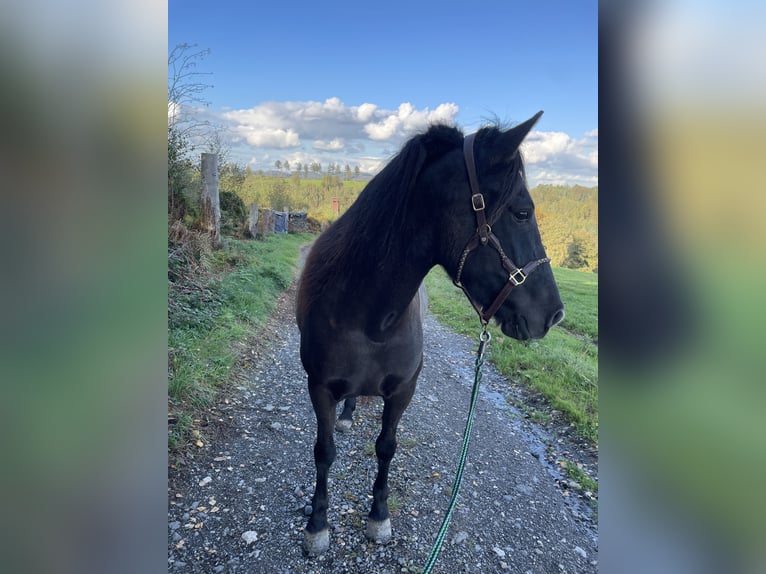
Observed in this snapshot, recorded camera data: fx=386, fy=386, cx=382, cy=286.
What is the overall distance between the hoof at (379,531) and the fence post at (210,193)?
8109 millimetres

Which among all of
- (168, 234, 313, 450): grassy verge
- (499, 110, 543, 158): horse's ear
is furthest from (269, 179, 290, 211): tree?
(499, 110, 543, 158): horse's ear

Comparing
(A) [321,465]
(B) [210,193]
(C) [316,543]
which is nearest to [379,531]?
(C) [316,543]

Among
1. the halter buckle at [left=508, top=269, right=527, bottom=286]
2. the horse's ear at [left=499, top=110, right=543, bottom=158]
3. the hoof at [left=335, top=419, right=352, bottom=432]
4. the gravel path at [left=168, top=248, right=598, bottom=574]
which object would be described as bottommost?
the gravel path at [left=168, top=248, right=598, bottom=574]

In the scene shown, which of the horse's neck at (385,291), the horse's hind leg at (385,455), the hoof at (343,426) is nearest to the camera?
the horse's neck at (385,291)

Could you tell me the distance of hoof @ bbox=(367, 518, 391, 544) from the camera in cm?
288

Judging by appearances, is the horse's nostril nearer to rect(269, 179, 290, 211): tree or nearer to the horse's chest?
the horse's chest

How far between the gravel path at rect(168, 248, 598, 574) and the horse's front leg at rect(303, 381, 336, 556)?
0.31ft

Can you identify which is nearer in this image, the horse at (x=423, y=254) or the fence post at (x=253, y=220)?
the horse at (x=423, y=254)

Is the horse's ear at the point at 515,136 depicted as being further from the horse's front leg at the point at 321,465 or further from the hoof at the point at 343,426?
the hoof at the point at 343,426

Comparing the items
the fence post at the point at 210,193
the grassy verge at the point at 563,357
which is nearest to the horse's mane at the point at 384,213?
the grassy verge at the point at 563,357

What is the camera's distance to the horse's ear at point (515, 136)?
1.80 meters
